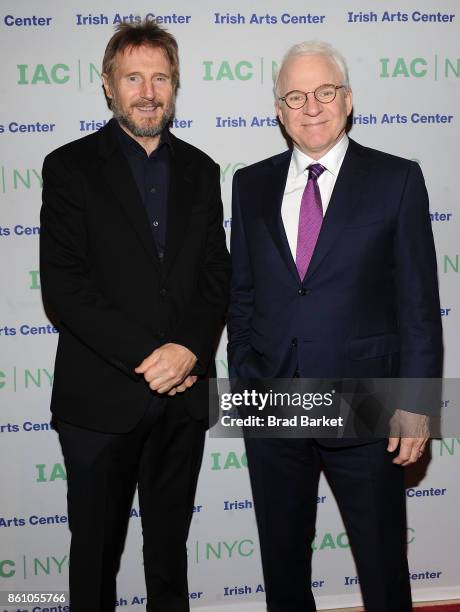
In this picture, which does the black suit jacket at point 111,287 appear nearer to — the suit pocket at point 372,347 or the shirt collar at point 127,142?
the shirt collar at point 127,142

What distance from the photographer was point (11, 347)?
117 inches

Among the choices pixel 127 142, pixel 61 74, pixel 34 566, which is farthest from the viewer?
pixel 34 566

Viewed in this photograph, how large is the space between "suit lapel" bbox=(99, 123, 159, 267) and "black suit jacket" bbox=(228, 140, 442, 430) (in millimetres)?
375

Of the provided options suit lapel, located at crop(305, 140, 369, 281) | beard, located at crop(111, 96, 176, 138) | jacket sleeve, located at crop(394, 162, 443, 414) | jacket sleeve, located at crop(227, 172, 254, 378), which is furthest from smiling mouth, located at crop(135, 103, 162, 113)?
jacket sleeve, located at crop(394, 162, 443, 414)

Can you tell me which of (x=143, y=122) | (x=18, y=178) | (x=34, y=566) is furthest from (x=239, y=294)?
(x=34, y=566)

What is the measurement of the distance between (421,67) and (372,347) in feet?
4.57

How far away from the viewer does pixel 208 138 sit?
2967mm

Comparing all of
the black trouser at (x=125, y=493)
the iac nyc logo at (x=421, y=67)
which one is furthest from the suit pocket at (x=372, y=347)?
the iac nyc logo at (x=421, y=67)

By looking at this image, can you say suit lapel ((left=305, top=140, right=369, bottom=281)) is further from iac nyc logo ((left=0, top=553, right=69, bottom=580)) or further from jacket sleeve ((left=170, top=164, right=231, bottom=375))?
iac nyc logo ((left=0, top=553, right=69, bottom=580))

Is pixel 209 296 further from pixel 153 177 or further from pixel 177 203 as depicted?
pixel 153 177

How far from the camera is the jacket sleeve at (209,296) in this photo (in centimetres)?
236

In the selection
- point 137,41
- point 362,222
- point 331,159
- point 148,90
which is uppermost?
point 137,41

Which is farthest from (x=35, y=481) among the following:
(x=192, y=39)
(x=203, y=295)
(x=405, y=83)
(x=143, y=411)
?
(x=405, y=83)

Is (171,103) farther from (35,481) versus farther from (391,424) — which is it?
(35,481)
